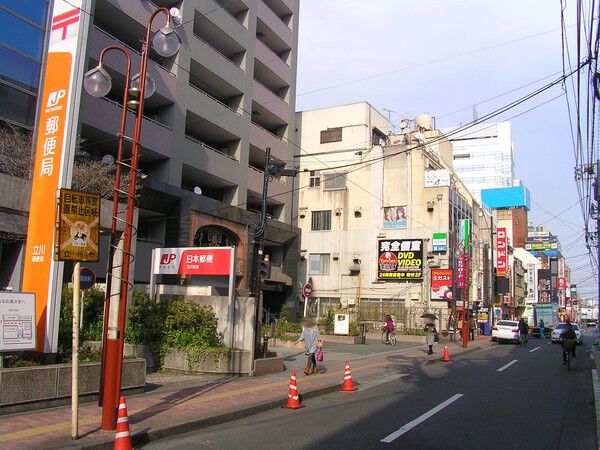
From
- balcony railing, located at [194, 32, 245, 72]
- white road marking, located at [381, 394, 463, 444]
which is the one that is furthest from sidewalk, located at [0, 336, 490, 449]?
balcony railing, located at [194, 32, 245, 72]

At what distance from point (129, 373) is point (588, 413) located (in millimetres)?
9001

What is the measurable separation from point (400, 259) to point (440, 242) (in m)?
3.38

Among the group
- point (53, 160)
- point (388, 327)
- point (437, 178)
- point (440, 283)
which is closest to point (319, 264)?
point (440, 283)

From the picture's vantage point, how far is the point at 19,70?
19.5m

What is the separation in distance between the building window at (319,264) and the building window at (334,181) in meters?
6.09

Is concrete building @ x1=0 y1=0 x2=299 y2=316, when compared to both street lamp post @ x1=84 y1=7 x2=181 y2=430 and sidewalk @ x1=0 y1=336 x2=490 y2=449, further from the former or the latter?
street lamp post @ x1=84 y1=7 x2=181 y2=430

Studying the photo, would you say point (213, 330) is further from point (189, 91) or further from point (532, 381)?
point (189, 91)

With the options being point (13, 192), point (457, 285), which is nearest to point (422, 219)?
point (457, 285)

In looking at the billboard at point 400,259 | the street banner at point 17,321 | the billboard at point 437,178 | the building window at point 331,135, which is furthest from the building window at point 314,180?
the street banner at point 17,321

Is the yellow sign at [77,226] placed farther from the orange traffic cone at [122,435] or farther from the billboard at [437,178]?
the billboard at [437,178]

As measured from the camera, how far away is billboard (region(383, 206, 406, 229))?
43.2 metres

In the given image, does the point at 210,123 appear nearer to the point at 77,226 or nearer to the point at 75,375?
the point at 77,226

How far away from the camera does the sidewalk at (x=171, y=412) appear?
6.96 metres

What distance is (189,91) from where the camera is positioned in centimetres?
3081
